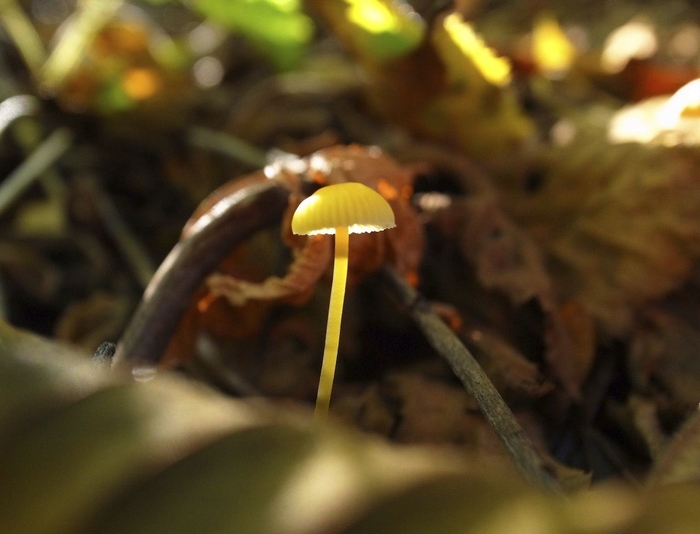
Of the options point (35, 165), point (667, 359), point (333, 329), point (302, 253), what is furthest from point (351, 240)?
point (35, 165)

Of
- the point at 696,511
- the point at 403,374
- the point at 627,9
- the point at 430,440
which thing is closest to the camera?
the point at 696,511

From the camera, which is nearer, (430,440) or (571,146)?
(430,440)

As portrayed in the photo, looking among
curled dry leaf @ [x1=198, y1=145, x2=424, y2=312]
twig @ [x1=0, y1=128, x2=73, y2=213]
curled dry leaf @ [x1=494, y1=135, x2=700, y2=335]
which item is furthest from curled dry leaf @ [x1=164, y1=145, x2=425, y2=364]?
twig @ [x1=0, y1=128, x2=73, y2=213]

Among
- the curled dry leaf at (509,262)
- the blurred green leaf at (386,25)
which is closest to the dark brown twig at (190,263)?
the curled dry leaf at (509,262)

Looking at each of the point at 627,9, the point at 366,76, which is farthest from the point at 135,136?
the point at 627,9

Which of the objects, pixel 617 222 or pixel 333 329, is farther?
pixel 617 222

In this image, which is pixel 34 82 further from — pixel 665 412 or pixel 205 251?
pixel 665 412

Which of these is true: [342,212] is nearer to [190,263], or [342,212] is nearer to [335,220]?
[335,220]
